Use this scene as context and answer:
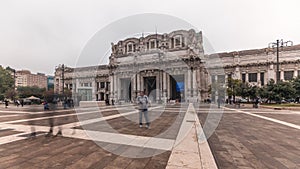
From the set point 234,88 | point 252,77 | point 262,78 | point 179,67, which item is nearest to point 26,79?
point 179,67

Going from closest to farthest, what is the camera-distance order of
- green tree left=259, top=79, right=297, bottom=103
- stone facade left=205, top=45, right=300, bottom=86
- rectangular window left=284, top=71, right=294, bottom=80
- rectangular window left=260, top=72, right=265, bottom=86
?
green tree left=259, top=79, right=297, bottom=103
stone facade left=205, top=45, right=300, bottom=86
rectangular window left=284, top=71, right=294, bottom=80
rectangular window left=260, top=72, right=265, bottom=86

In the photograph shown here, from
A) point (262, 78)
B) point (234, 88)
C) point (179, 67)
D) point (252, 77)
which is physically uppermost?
point (179, 67)

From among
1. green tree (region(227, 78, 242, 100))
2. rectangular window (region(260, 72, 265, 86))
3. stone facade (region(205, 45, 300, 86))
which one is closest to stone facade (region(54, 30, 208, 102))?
stone facade (region(205, 45, 300, 86))

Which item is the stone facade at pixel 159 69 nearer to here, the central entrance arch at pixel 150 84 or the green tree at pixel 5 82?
the central entrance arch at pixel 150 84

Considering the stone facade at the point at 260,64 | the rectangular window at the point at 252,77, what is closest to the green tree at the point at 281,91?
the stone facade at the point at 260,64

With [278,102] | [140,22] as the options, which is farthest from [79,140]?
[278,102]

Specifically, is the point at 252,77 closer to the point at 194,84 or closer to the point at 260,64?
the point at 260,64

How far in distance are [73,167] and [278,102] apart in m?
35.2

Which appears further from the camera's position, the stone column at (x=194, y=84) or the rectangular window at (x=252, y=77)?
the rectangular window at (x=252, y=77)

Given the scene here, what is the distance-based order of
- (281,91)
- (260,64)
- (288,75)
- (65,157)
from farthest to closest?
1. (260,64)
2. (288,75)
3. (281,91)
4. (65,157)

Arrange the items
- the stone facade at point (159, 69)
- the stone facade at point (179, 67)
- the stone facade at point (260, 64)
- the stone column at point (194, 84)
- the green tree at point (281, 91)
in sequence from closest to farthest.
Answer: the green tree at point (281, 91) < the stone column at point (194, 84) < the stone facade at point (260, 64) < the stone facade at point (179, 67) < the stone facade at point (159, 69)

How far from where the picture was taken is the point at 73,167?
3.88 metres

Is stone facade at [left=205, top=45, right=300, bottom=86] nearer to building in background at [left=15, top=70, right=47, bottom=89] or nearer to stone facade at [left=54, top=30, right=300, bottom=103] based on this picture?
stone facade at [left=54, top=30, right=300, bottom=103]

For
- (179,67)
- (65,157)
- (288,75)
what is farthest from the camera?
(179,67)
